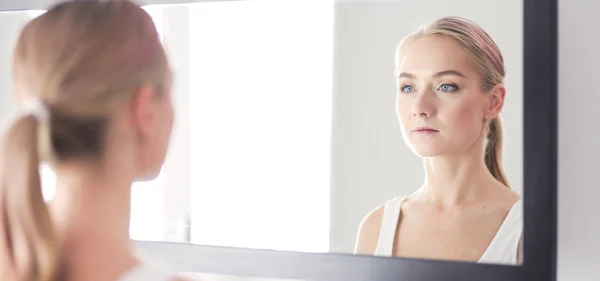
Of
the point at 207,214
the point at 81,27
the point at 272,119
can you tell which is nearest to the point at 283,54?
the point at 272,119

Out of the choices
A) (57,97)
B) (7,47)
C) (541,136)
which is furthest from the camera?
(7,47)

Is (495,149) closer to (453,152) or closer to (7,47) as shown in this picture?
(453,152)

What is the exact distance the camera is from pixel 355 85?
897 millimetres

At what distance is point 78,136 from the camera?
575 millimetres

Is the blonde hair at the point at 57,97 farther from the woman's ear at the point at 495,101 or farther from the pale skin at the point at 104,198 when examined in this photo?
the woman's ear at the point at 495,101

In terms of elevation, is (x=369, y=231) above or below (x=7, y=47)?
below

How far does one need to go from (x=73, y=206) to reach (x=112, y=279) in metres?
0.08

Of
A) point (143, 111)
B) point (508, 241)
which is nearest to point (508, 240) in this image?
point (508, 241)

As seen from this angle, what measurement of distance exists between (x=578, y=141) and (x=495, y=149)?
0.12m

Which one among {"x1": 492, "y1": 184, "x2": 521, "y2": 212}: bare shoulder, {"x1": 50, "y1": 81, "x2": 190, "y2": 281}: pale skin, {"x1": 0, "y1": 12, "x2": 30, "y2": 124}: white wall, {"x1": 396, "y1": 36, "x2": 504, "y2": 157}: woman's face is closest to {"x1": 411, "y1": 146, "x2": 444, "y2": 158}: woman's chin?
{"x1": 396, "y1": 36, "x2": 504, "y2": 157}: woman's face

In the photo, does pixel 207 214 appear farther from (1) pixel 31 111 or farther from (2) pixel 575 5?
(2) pixel 575 5

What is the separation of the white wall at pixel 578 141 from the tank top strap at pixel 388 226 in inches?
9.3

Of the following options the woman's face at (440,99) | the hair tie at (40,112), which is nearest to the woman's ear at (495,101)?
the woman's face at (440,99)

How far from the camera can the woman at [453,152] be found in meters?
0.83
